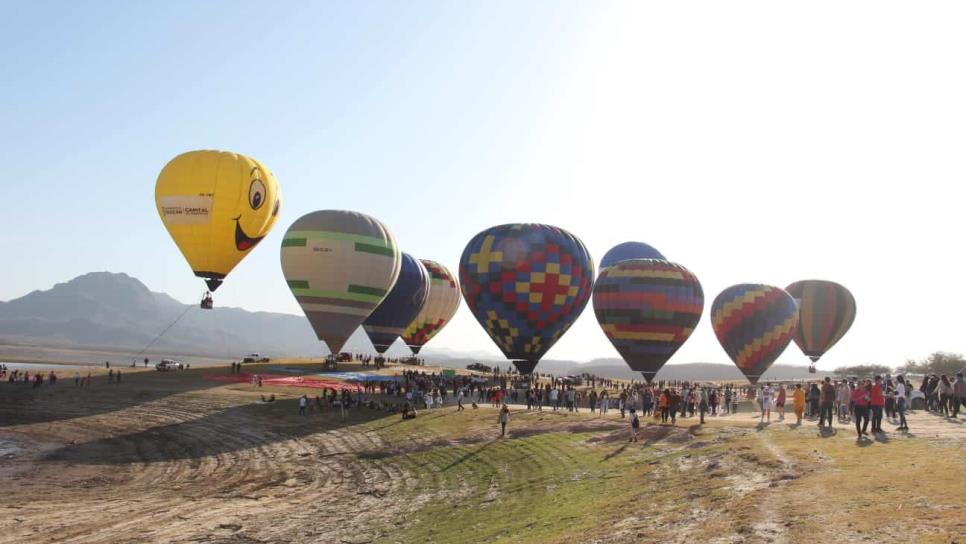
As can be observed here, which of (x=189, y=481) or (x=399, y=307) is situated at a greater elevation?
(x=399, y=307)

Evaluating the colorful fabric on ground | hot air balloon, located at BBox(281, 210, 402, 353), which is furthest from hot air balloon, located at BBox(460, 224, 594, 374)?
the colorful fabric on ground

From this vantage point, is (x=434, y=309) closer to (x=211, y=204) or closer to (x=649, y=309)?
(x=649, y=309)

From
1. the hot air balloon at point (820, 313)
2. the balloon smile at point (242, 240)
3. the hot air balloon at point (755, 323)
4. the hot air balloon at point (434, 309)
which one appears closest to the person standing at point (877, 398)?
the hot air balloon at point (755, 323)

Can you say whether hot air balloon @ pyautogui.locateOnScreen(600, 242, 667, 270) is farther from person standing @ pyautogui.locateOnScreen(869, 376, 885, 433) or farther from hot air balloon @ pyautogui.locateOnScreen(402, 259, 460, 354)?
person standing @ pyautogui.locateOnScreen(869, 376, 885, 433)

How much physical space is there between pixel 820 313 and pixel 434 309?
1426 inches

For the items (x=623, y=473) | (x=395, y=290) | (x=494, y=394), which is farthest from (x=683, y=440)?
(x=395, y=290)

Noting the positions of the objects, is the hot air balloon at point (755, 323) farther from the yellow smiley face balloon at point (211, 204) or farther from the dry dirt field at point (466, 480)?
the yellow smiley face balloon at point (211, 204)

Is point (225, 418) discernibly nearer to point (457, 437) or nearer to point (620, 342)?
point (457, 437)

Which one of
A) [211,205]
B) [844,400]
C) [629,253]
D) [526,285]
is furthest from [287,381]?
[629,253]

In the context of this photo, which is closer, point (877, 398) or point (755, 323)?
point (877, 398)

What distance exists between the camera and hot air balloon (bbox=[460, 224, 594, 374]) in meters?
49.5

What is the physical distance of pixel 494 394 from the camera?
4275 cm

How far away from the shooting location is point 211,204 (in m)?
44.0

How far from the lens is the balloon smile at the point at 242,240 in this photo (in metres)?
45.1
